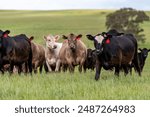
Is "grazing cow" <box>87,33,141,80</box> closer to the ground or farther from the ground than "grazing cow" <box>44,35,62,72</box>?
farther from the ground

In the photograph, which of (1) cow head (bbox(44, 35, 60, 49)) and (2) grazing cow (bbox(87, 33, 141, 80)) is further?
(1) cow head (bbox(44, 35, 60, 49))

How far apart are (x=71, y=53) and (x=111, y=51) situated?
17.7 ft

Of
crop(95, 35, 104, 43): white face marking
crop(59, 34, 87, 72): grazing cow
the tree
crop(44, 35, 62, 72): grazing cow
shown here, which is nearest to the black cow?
crop(59, 34, 87, 72): grazing cow

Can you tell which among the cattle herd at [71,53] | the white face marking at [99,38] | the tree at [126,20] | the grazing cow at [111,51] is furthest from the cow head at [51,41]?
the tree at [126,20]

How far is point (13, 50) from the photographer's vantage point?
1634 cm

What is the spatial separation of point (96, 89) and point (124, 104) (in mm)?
2569

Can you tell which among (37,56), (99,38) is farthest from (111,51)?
(37,56)

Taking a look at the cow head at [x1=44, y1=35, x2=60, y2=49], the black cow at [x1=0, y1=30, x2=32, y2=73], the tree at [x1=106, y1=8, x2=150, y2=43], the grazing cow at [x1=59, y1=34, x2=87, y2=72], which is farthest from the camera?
the tree at [x1=106, y1=8, x2=150, y2=43]

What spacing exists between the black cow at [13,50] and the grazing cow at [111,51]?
2.90 metres

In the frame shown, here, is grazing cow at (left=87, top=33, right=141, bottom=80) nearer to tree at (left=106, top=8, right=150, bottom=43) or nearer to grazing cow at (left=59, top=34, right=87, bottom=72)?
grazing cow at (left=59, top=34, right=87, bottom=72)

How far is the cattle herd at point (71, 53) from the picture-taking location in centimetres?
1479

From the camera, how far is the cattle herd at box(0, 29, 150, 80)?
48.5 feet

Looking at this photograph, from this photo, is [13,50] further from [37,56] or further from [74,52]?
[37,56]

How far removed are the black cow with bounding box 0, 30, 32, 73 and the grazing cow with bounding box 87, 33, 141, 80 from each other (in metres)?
2.90
